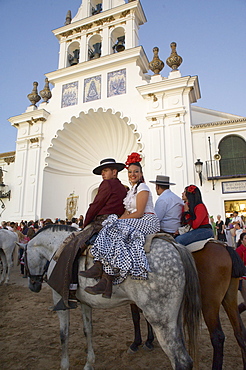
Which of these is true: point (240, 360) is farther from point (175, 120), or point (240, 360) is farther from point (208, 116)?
point (208, 116)

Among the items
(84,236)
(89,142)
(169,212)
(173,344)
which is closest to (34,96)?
(89,142)

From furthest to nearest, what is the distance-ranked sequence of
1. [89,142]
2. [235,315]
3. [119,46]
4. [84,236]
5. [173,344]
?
[89,142]
[119,46]
[235,315]
[84,236]
[173,344]

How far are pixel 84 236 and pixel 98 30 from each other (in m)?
15.7

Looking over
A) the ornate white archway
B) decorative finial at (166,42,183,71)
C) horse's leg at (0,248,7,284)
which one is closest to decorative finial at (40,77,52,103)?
the ornate white archway

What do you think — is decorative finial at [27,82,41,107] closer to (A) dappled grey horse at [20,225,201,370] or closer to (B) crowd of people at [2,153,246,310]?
(B) crowd of people at [2,153,246,310]

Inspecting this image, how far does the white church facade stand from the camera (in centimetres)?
1029

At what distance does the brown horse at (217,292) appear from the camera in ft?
7.48

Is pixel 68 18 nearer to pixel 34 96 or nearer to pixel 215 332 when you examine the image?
pixel 34 96

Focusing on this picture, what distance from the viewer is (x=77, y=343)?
293 centimetres

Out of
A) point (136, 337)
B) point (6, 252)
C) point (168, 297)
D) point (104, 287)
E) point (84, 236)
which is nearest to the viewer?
point (168, 297)

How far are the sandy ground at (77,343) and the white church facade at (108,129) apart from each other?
23.8 feet

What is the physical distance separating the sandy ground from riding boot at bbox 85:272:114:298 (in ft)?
3.65

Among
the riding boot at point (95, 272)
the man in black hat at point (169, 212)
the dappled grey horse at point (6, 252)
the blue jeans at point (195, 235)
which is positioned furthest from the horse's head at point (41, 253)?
the dappled grey horse at point (6, 252)

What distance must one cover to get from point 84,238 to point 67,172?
12.2 m
